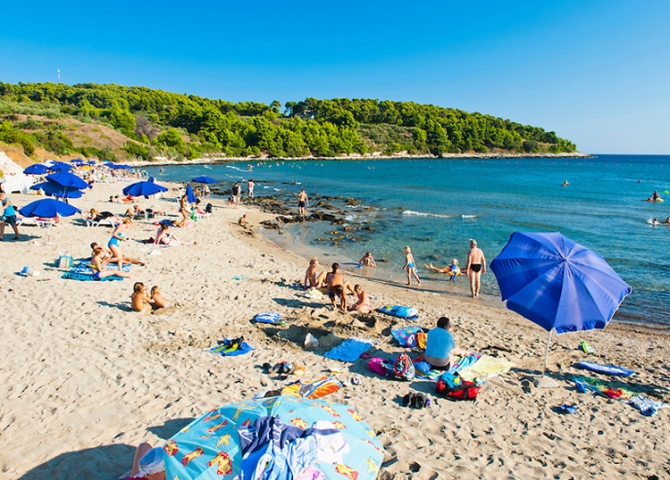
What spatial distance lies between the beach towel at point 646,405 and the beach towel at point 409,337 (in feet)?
10.3

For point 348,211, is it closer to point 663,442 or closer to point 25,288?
point 25,288

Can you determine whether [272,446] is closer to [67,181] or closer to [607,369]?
[607,369]

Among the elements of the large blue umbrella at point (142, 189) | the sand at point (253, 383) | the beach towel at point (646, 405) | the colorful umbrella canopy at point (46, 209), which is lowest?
the sand at point (253, 383)

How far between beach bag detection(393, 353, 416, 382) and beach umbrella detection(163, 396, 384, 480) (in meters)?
2.82

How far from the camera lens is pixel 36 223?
16.1m

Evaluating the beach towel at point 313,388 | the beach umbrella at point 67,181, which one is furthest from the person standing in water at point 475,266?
the beach umbrella at point 67,181

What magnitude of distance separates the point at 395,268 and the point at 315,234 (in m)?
6.69

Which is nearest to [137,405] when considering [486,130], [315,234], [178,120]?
[315,234]

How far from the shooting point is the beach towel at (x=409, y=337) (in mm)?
7566

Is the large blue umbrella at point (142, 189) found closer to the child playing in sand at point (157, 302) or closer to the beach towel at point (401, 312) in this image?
the child playing in sand at point (157, 302)

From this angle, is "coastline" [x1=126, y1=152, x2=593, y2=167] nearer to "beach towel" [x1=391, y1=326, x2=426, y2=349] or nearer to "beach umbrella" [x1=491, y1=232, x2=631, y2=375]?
"beach towel" [x1=391, y1=326, x2=426, y2=349]

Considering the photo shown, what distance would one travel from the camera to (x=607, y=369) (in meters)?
7.14

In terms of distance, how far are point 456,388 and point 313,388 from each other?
2.04 meters

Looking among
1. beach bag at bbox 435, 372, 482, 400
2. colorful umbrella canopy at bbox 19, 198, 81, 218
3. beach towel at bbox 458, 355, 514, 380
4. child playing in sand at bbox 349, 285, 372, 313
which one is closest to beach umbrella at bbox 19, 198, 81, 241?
colorful umbrella canopy at bbox 19, 198, 81, 218
